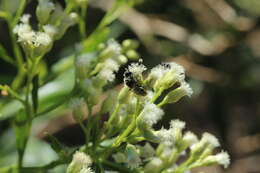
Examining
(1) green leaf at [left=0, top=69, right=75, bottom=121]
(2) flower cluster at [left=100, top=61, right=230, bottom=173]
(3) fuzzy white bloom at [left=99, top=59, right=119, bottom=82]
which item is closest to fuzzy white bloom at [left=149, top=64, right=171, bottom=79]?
(2) flower cluster at [left=100, top=61, right=230, bottom=173]

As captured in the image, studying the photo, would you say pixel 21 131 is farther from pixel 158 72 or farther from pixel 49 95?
pixel 158 72

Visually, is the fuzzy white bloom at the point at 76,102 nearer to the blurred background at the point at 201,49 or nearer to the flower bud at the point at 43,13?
the flower bud at the point at 43,13

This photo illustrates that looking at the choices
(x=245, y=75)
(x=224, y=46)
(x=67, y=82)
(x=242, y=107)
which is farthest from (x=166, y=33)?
(x=67, y=82)

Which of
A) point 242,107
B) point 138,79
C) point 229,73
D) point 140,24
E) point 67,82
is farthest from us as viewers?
point 242,107

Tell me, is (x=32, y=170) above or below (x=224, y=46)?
below

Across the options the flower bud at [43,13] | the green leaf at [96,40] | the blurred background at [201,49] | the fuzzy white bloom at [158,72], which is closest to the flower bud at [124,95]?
the fuzzy white bloom at [158,72]

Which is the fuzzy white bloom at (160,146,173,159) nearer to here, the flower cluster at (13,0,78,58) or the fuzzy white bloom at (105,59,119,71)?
the fuzzy white bloom at (105,59,119,71)

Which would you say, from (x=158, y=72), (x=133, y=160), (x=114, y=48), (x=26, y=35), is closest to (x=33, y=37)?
(x=26, y=35)

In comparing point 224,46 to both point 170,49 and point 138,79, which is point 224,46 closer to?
point 170,49
